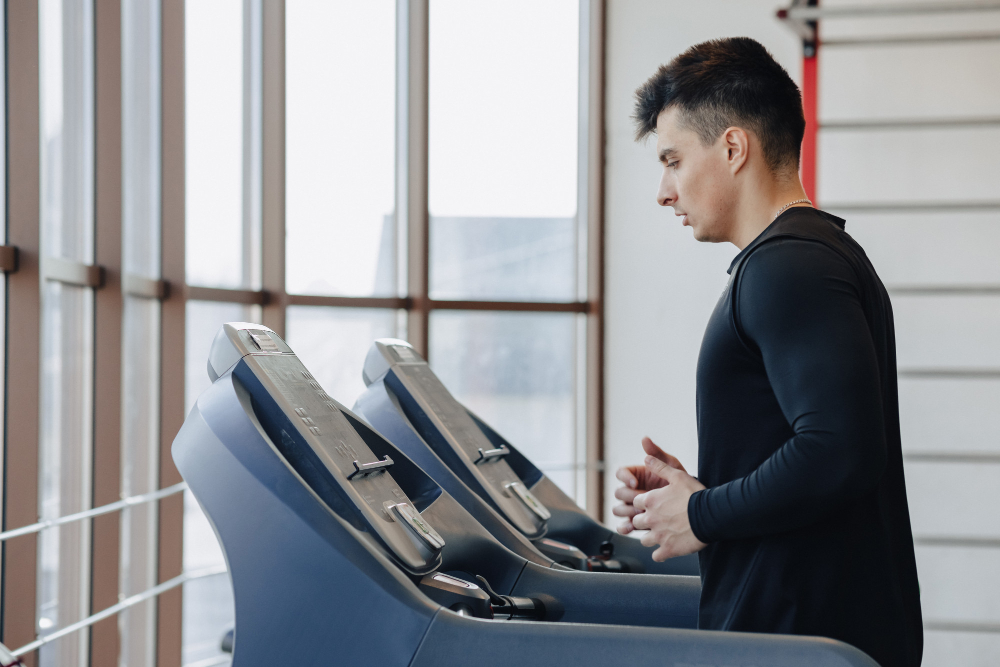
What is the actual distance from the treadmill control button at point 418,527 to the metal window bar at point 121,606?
78 cm

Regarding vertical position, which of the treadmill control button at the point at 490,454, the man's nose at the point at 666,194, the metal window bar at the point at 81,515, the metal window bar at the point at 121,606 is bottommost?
the metal window bar at the point at 121,606

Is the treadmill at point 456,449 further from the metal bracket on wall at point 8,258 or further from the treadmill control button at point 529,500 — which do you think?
the metal bracket on wall at point 8,258

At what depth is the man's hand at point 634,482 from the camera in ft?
4.04

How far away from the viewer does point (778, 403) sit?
3.24ft

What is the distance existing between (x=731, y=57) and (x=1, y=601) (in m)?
1.93

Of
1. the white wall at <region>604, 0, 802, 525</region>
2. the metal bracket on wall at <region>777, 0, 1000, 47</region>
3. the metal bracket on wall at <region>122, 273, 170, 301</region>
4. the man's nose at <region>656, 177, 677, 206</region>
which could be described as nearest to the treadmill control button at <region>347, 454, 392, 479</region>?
the man's nose at <region>656, 177, 677, 206</region>

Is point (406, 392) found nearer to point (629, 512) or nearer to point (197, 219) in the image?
point (629, 512)

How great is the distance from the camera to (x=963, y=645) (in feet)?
10.4

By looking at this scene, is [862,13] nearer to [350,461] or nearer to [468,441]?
[468,441]

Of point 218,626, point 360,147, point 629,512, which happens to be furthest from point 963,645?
point 360,147

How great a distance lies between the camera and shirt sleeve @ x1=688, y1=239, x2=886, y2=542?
90 cm

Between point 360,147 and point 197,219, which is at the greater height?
point 360,147

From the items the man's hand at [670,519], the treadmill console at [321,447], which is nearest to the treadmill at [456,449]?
the treadmill console at [321,447]

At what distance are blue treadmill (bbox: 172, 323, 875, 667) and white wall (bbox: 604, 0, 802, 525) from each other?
2269mm
